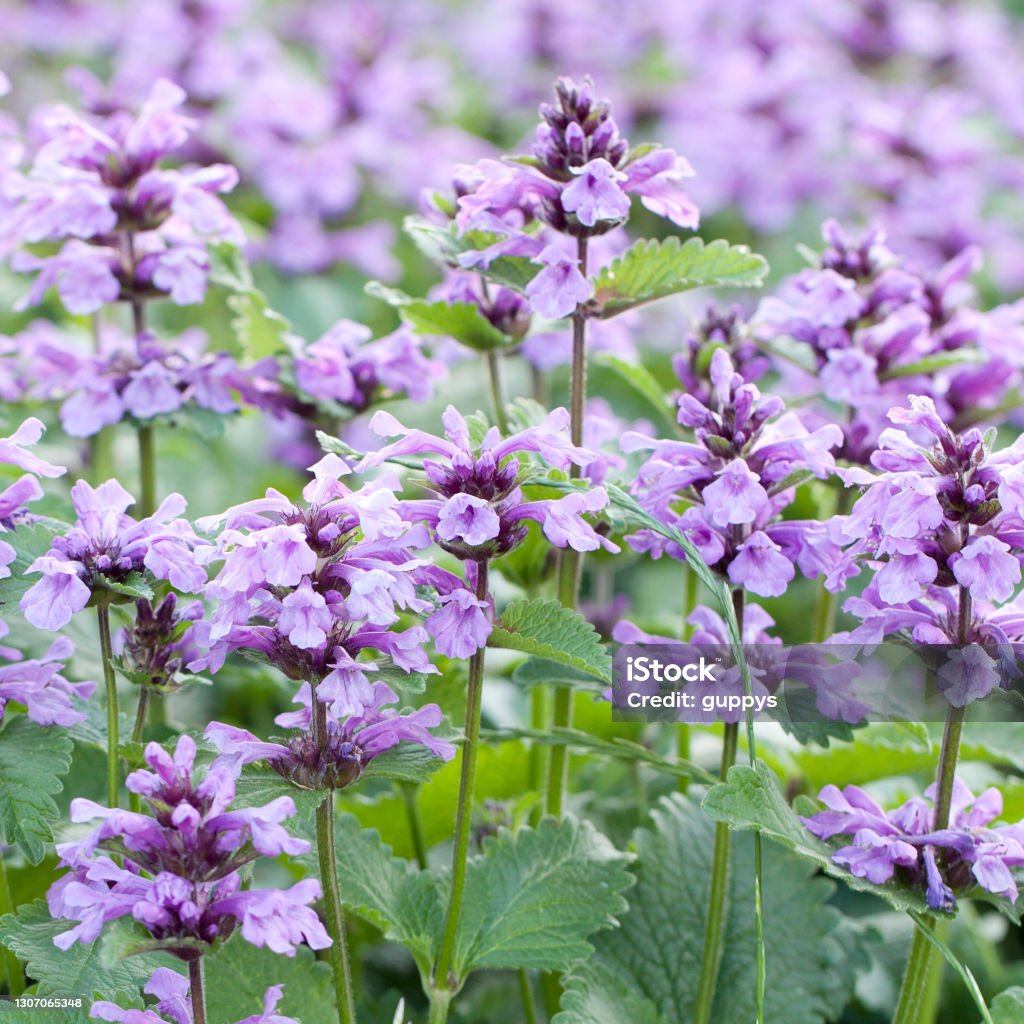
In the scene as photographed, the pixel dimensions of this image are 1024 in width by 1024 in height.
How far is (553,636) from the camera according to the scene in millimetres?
1567

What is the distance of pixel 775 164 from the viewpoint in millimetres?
4926

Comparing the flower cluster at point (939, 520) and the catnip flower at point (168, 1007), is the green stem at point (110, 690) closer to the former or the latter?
the catnip flower at point (168, 1007)

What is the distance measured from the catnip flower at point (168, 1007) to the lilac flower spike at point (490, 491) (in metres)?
0.53

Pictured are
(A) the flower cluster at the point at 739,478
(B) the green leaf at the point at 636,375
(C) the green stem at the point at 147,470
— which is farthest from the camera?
(C) the green stem at the point at 147,470

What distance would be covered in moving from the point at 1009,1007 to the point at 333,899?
33.0 inches

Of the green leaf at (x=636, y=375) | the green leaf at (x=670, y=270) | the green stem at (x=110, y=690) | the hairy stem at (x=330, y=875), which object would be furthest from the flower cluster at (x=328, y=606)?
the green leaf at (x=636, y=375)

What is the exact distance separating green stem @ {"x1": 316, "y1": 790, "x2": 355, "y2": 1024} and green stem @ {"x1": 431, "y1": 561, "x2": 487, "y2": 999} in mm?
123

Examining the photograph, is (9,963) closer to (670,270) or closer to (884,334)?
(670,270)

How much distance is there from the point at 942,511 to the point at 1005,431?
7.78 feet

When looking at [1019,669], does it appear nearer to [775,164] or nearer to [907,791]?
[907,791]

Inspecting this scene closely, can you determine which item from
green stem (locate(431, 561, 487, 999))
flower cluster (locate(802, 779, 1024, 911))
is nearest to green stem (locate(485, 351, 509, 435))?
green stem (locate(431, 561, 487, 999))

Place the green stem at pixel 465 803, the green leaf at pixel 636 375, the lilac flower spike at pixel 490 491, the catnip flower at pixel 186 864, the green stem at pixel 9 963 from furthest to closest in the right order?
1. the green leaf at pixel 636 375
2. the green stem at pixel 9 963
3. the green stem at pixel 465 803
4. the lilac flower spike at pixel 490 491
5. the catnip flower at pixel 186 864

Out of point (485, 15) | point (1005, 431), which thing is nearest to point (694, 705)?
point (1005, 431)

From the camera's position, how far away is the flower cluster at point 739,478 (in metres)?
1.73
